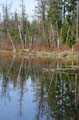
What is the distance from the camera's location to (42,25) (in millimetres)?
81938

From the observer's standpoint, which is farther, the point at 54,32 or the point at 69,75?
the point at 54,32

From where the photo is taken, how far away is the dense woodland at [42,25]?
2904 inches

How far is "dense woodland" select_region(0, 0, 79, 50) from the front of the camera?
242 ft

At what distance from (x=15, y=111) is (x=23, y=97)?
3361 mm

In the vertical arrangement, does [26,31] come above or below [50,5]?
below

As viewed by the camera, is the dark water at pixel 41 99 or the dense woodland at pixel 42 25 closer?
the dark water at pixel 41 99

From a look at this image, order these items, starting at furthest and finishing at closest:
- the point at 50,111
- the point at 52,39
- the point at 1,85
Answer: the point at 52,39, the point at 1,85, the point at 50,111

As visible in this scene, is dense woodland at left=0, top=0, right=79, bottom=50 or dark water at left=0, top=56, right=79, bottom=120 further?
dense woodland at left=0, top=0, right=79, bottom=50

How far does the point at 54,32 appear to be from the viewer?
77812mm

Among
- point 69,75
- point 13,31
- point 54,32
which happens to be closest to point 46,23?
point 54,32

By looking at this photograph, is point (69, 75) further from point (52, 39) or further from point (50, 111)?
point (52, 39)

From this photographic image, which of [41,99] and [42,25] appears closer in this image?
[41,99]

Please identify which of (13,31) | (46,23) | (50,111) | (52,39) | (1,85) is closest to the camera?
(50,111)

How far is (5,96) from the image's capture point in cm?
1780
